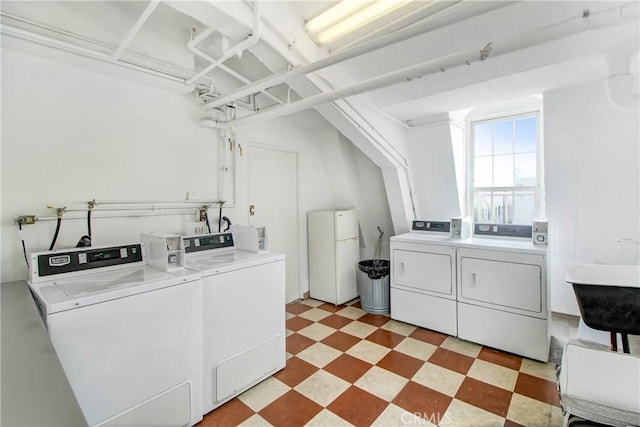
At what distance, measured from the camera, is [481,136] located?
145 inches

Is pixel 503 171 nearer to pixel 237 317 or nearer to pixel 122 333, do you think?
pixel 237 317

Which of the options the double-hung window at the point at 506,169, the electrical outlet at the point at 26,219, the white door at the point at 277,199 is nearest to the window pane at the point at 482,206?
the double-hung window at the point at 506,169

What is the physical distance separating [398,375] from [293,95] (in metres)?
2.92

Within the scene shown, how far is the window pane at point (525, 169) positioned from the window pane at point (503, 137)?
5.8 inches

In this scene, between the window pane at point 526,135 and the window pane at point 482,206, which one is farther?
the window pane at point 482,206

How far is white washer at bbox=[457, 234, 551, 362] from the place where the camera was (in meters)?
2.49

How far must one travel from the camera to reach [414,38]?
6.65ft

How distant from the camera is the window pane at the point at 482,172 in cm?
365

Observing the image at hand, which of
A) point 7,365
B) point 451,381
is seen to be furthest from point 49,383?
point 451,381

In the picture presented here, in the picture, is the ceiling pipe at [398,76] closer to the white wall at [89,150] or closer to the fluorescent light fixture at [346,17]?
the fluorescent light fixture at [346,17]

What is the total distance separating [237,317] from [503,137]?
3.53 metres

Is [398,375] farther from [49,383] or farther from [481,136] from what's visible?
[481,136]

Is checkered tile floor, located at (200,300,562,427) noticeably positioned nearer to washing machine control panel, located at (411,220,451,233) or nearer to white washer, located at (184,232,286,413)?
white washer, located at (184,232,286,413)

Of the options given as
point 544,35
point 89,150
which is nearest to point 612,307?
point 544,35
